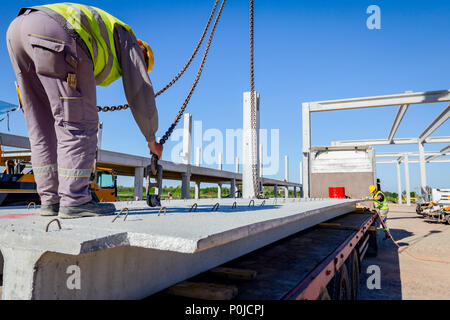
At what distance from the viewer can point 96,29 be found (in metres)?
2.19

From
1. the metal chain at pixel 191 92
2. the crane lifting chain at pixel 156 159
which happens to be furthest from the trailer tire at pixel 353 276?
the metal chain at pixel 191 92

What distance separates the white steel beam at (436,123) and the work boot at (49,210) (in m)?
18.0

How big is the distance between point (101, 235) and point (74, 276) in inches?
7.8

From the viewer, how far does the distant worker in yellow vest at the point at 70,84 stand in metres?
1.90

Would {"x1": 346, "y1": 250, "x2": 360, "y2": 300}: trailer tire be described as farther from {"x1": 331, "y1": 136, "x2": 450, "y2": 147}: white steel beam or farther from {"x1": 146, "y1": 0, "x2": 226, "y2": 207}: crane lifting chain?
{"x1": 331, "y1": 136, "x2": 450, "y2": 147}: white steel beam

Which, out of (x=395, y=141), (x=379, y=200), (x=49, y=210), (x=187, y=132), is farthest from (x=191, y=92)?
(x=395, y=141)

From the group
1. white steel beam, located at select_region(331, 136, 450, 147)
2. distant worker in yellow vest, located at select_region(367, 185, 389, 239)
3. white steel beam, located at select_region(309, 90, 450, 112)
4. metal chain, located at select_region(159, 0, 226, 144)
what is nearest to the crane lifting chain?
metal chain, located at select_region(159, 0, 226, 144)

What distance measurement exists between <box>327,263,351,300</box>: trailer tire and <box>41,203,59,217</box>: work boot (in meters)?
2.48

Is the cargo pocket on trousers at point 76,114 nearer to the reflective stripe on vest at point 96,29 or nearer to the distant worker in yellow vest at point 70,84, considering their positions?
the distant worker in yellow vest at point 70,84

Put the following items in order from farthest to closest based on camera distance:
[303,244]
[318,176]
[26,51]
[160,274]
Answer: [318,176]
[303,244]
[26,51]
[160,274]

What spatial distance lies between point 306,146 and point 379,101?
459 cm
